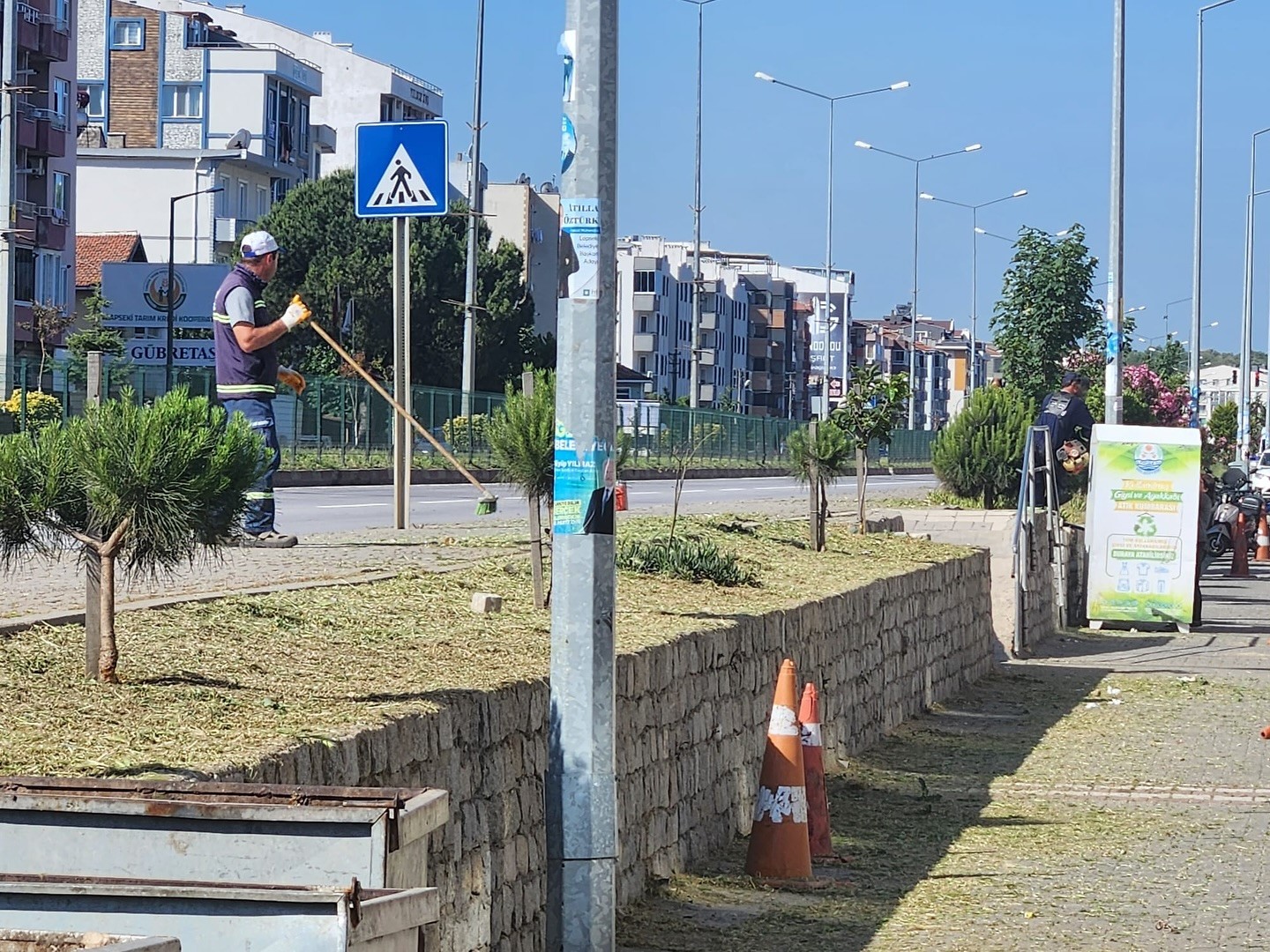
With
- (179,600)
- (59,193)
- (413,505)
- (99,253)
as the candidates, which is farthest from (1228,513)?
(99,253)

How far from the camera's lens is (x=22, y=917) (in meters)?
3.53

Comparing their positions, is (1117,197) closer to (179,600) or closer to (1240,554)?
(1240,554)

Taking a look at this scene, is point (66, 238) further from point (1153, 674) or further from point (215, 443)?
point (215, 443)

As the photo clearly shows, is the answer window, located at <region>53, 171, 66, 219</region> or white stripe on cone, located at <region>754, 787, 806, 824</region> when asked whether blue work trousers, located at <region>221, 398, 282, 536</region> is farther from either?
window, located at <region>53, 171, 66, 219</region>

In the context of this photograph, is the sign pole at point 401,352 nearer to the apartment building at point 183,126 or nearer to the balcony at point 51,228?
the balcony at point 51,228

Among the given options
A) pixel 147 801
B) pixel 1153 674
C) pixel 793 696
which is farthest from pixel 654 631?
pixel 1153 674

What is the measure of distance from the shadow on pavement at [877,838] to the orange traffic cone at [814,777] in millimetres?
111

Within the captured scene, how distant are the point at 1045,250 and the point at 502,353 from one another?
158ft

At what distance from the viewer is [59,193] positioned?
6988 cm

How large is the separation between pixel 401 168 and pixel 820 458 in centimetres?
496

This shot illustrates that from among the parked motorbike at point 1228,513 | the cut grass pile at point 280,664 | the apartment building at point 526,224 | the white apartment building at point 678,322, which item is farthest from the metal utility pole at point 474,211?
the white apartment building at point 678,322

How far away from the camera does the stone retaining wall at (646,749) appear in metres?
5.68

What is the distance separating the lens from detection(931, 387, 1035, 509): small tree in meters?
25.5

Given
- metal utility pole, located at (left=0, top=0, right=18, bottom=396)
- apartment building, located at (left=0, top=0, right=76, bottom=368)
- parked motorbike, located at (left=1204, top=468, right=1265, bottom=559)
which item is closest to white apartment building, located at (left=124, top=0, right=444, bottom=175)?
apartment building, located at (left=0, top=0, right=76, bottom=368)
